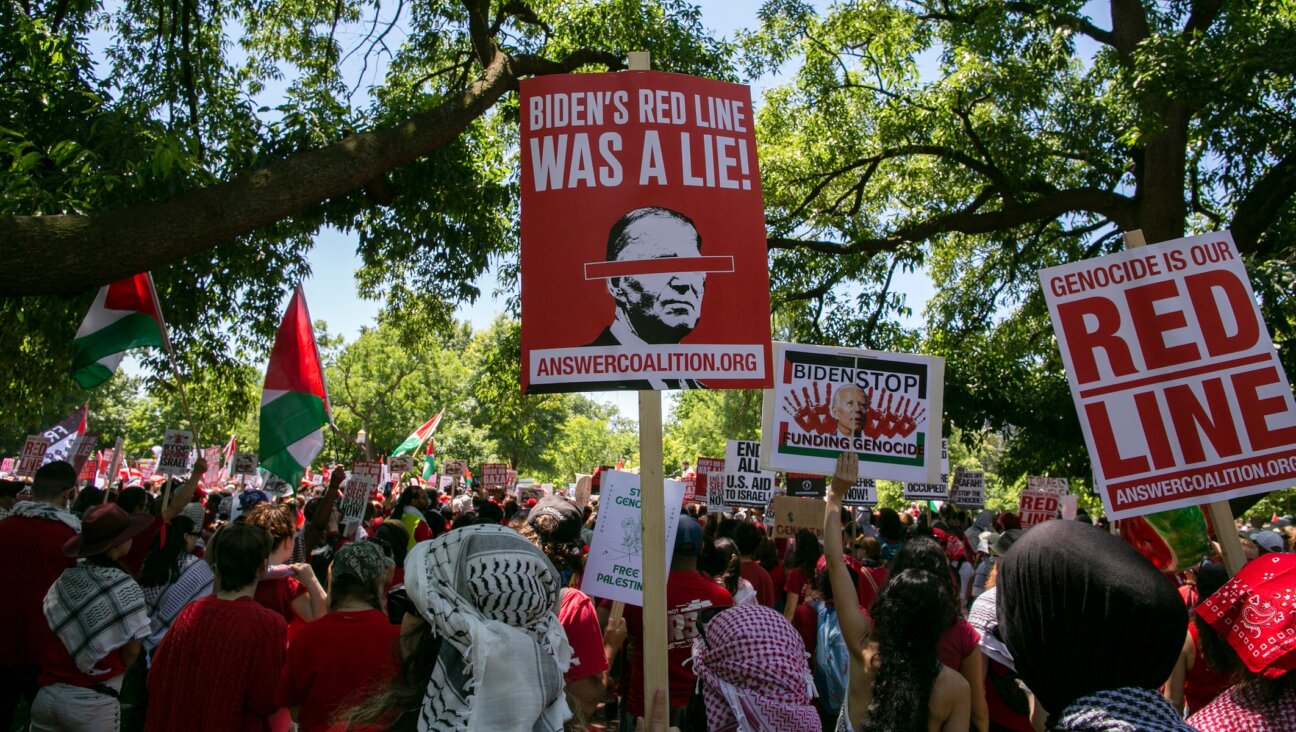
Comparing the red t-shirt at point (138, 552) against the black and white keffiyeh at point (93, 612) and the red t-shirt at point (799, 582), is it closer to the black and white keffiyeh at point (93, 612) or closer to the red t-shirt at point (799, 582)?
the black and white keffiyeh at point (93, 612)

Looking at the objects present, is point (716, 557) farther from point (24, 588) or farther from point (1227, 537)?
point (24, 588)

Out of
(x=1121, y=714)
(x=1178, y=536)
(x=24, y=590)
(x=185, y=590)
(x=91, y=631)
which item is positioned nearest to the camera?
(x=1121, y=714)

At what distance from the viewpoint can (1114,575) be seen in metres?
2.06

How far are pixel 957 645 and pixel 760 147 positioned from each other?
13.5 m

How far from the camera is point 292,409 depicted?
807 cm

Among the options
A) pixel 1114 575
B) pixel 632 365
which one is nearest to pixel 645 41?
pixel 632 365

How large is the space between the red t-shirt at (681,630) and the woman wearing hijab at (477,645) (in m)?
3.09

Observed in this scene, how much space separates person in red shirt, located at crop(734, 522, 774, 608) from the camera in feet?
26.5

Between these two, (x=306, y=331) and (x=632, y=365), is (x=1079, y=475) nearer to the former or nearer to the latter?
(x=306, y=331)

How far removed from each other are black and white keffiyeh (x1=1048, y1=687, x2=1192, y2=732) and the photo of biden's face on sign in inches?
84.4

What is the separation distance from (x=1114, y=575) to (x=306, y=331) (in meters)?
7.42

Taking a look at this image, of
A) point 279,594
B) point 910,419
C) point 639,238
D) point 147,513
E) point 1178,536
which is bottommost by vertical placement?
point 279,594

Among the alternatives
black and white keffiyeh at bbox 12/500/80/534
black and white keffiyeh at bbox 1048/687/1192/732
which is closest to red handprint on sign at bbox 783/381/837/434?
black and white keffiyeh at bbox 12/500/80/534

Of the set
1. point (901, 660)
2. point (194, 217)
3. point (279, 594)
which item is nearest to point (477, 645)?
point (901, 660)
